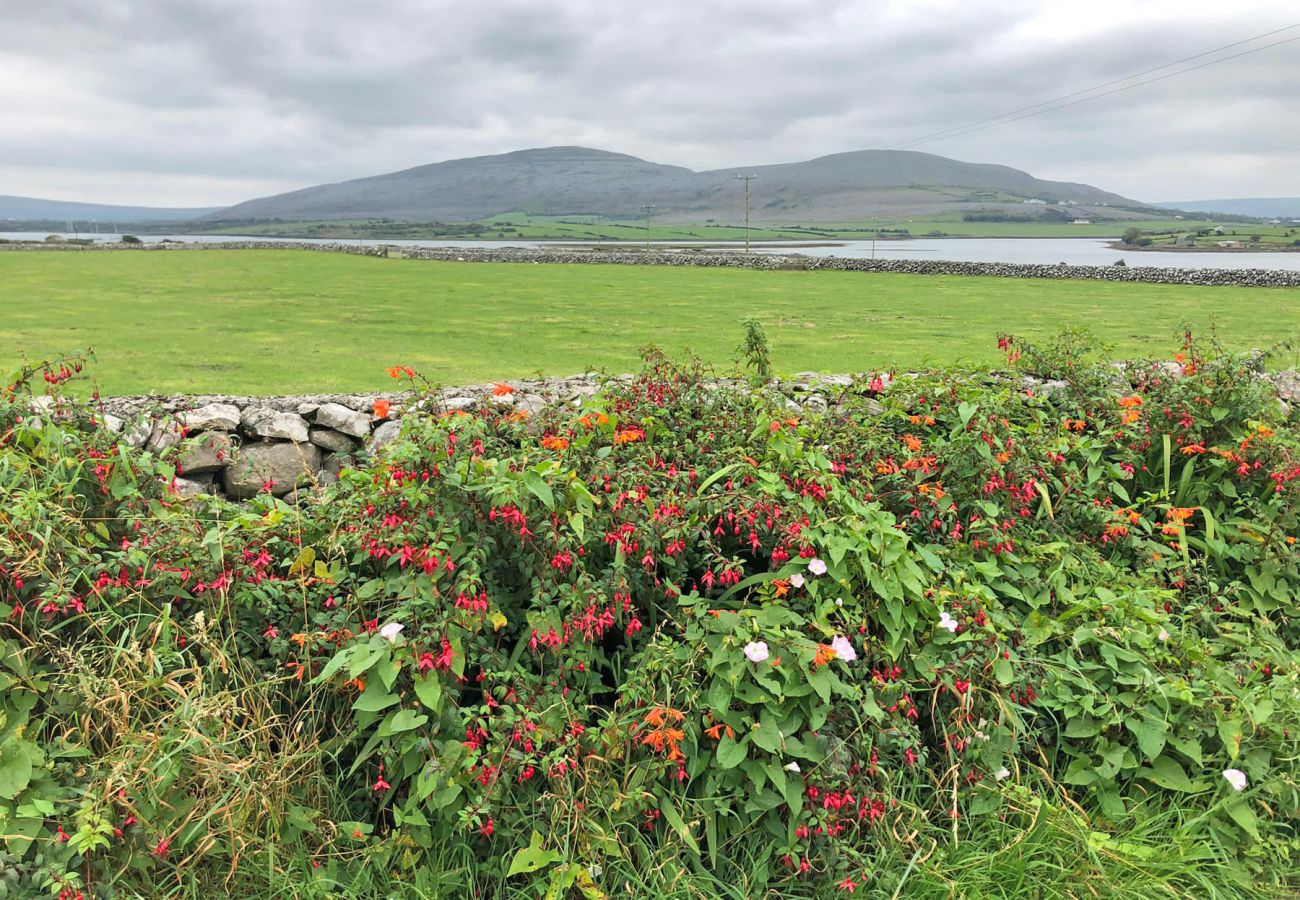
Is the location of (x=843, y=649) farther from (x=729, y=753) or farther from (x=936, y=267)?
(x=936, y=267)

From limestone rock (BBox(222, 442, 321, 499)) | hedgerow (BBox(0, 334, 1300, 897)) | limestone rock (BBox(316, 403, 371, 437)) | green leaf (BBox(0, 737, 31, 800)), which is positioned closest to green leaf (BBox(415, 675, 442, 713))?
hedgerow (BBox(0, 334, 1300, 897))

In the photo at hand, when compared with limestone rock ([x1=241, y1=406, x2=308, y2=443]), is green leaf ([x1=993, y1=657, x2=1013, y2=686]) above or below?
below

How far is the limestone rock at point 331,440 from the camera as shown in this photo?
5117 millimetres

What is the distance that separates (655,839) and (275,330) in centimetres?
1212

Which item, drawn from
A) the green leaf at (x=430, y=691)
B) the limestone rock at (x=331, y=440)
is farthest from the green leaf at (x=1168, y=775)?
the limestone rock at (x=331, y=440)

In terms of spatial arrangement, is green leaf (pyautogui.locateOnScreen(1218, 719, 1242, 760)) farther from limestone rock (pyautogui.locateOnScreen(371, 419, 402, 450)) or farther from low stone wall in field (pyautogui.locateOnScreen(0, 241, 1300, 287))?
low stone wall in field (pyautogui.locateOnScreen(0, 241, 1300, 287))

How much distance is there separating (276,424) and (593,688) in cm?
305

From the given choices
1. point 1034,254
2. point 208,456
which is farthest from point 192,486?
point 1034,254

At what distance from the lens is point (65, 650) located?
2803mm

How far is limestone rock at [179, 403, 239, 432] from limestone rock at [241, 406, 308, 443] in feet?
0.28

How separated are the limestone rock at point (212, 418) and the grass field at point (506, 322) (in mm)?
2299

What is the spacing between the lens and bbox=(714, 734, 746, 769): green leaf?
2723 millimetres

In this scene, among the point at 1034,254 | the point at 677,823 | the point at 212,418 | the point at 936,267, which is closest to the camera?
the point at 677,823

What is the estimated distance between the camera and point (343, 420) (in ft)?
16.8
